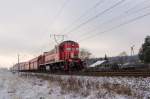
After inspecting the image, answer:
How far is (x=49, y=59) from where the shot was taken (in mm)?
44500

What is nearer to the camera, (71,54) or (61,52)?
(71,54)

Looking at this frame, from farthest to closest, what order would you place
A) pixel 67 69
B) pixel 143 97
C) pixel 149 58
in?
pixel 149 58, pixel 67 69, pixel 143 97

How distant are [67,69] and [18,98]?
24.8 m

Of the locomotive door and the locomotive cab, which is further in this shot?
the locomotive door

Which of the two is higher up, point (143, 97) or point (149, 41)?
point (149, 41)

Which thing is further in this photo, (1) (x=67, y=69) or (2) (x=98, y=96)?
(1) (x=67, y=69)

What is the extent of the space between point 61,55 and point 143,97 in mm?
27463

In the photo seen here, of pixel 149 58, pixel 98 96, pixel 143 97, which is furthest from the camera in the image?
pixel 149 58

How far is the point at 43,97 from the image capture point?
12195 millimetres

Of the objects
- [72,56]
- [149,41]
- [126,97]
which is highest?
[149,41]

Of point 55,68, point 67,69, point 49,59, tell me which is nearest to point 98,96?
point 67,69

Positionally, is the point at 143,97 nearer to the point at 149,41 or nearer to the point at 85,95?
the point at 85,95

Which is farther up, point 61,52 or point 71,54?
point 61,52

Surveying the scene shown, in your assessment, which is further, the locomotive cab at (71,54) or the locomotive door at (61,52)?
the locomotive door at (61,52)
